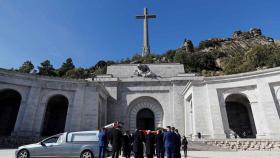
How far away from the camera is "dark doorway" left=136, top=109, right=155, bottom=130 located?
28703 mm

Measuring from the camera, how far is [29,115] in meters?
22.2

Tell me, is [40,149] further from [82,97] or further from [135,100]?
[135,100]

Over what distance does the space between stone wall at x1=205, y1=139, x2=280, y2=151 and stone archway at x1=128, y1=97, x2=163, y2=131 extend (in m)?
8.82

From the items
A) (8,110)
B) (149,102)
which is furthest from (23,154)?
(149,102)

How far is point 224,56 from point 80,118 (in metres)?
56.4

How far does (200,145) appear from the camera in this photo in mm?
20375

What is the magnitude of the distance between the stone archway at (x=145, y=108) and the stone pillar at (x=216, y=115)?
7128 mm

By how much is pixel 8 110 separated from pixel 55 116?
17.1 feet

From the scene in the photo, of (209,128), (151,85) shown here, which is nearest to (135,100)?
(151,85)

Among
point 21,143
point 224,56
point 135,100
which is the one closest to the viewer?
point 21,143

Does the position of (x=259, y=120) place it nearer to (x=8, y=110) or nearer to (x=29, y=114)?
(x=29, y=114)

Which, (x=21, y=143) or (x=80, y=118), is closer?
(x=21, y=143)

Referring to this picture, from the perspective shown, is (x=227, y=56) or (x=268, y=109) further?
(x=227, y=56)

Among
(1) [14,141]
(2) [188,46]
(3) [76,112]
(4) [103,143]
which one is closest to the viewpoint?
(4) [103,143]
